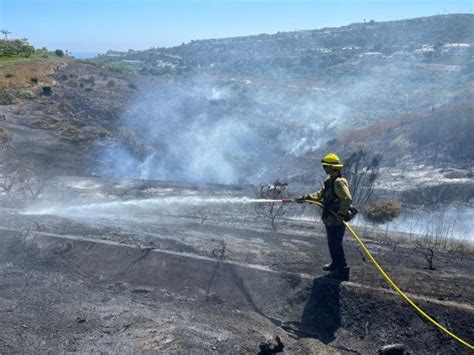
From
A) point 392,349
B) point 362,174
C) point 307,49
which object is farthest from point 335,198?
point 307,49

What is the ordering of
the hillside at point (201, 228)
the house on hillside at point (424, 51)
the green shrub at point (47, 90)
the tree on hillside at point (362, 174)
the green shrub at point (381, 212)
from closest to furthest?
1. the hillside at point (201, 228)
2. the green shrub at point (381, 212)
3. the tree on hillside at point (362, 174)
4. the green shrub at point (47, 90)
5. the house on hillside at point (424, 51)

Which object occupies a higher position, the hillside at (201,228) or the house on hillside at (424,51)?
the house on hillside at (424,51)

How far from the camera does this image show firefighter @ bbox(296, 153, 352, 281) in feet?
20.5

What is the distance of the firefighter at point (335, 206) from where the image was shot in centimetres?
624

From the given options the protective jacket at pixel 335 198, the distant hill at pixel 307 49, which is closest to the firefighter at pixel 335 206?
the protective jacket at pixel 335 198

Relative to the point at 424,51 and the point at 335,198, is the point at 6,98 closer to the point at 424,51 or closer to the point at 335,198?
the point at 335,198

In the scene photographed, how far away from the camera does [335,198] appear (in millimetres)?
6402

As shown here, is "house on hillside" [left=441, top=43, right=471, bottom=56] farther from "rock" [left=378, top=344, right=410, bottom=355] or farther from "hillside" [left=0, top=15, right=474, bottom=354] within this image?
"rock" [left=378, top=344, right=410, bottom=355]

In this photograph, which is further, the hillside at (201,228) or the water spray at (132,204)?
the water spray at (132,204)

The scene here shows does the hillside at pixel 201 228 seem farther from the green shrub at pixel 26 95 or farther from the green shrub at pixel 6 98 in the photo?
the green shrub at pixel 26 95

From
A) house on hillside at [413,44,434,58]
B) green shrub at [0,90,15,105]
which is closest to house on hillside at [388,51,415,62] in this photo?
house on hillside at [413,44,434,58]

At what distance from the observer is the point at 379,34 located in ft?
A: 269

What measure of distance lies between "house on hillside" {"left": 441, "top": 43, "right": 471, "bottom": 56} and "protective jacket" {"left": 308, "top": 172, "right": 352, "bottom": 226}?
5915 cm

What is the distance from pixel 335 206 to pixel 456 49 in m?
63.0
